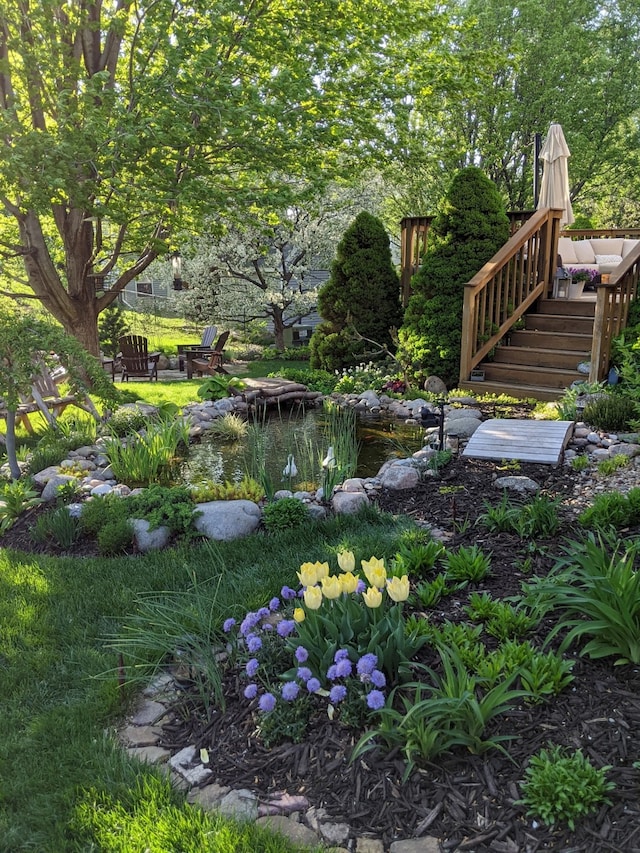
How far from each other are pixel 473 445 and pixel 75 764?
13.1 ft

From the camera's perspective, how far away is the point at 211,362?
479 inches

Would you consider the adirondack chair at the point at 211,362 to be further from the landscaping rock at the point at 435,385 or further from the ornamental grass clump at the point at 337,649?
the ornamental grass clump at the point at 337,649

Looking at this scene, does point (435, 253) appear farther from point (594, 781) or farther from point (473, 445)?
point (594, 781)

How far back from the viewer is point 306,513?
4270mm

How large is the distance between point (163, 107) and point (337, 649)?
6033mm

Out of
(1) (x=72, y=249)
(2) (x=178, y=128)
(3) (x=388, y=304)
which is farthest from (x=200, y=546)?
(3) (x=388, y=304)

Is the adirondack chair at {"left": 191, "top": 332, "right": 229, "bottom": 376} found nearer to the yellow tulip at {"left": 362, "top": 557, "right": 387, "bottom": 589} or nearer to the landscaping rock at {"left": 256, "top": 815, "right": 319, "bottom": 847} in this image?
the yellow tulip at {"left": 362, "top": 557, "right": 387, "bottom": 589}

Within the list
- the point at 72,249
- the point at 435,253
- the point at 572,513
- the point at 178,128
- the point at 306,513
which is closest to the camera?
the point at 572,513

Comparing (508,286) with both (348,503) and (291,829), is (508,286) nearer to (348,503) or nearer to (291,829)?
(348,503)

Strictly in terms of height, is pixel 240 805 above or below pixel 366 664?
below

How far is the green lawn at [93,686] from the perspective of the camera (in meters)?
1.87

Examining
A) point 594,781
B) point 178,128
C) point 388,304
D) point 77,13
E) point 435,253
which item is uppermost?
point 77,13

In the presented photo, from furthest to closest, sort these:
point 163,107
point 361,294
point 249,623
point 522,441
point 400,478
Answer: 1. point 361,294
2. point 163,107
3. point 522,441
4. point 400,478
5. point 249,623

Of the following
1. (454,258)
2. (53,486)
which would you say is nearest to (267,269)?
(454,258)
